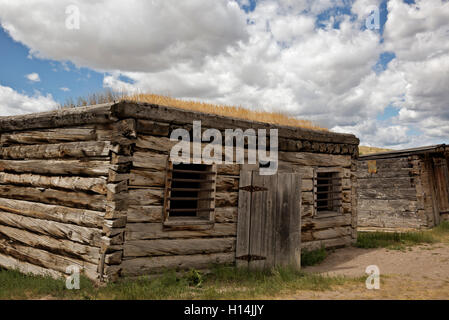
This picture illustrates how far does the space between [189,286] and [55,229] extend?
2875 mm

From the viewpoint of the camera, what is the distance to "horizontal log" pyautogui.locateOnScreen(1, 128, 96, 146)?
6.28m

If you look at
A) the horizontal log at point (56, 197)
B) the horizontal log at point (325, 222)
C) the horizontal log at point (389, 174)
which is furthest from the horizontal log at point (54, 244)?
the horizontal log at point (389, 174)

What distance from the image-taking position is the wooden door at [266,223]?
22.0 feet

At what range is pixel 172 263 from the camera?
19.9 feet

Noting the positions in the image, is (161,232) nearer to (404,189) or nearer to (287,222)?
(287,222)

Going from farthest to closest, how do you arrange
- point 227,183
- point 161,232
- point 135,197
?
point 227,183, point 161,232, point 135,197

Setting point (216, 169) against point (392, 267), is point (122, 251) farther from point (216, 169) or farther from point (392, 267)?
point (392, 267)

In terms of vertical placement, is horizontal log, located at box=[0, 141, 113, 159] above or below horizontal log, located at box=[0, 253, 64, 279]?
above

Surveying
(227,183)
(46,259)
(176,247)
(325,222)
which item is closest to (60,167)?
(46,259)

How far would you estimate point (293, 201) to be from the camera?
23.1ft

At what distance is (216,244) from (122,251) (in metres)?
1.80

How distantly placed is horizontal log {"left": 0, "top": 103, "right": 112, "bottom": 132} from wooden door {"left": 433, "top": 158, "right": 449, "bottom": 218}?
41.4ft

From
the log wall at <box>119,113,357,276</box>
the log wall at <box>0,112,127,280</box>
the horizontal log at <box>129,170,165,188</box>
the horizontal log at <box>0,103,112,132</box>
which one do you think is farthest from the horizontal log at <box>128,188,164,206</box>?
the horizontal log at <box>0,103,112,132</box>

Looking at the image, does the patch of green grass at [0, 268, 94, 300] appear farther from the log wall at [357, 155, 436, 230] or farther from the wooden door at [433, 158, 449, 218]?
the wooden door at [433, 158, 449, 218]
